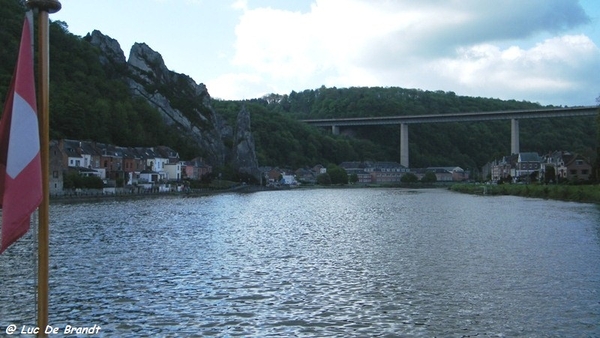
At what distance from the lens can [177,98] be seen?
151m

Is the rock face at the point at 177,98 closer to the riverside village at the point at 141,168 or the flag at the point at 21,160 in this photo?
the riverside village at the point at 141,168

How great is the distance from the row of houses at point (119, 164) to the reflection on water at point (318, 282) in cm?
5543

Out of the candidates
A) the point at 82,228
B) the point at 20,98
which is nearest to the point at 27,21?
the point at 20,98

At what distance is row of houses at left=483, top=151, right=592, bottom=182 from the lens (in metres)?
101

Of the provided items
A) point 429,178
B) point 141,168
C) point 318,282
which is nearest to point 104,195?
point 141,168

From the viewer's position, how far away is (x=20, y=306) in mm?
15734

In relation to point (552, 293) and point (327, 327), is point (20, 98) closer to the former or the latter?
point (327, 327)

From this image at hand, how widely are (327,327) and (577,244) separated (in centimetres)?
2043

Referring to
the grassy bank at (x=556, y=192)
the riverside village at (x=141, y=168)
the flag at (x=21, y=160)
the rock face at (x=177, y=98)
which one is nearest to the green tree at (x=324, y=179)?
the rock face at (x=177, y=98)

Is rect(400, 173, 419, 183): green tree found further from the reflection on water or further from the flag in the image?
the flag

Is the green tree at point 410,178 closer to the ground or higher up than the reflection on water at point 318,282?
higher up

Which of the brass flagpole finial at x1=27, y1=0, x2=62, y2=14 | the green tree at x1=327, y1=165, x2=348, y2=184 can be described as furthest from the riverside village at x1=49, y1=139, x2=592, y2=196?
the brass flagpole finial at x1=27, y1=0, x2=62, y2=14

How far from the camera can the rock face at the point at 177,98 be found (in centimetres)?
14512

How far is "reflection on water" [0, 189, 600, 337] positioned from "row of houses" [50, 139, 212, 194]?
5543 centimetres
